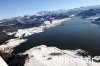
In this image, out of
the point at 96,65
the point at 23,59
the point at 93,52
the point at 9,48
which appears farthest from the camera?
the point at 9,48

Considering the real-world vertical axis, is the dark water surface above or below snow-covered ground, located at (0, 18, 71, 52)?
above

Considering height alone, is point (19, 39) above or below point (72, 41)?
below

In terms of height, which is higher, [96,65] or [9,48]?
[96,65]

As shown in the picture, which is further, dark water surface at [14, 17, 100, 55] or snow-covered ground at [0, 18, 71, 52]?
snow-covered ground at [0, 18, 71, 52]

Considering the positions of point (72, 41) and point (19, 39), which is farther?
point (19, 39)

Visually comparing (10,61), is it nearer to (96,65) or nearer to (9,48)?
(96,65)

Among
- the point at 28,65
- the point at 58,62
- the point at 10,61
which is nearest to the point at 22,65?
the point at 28,65

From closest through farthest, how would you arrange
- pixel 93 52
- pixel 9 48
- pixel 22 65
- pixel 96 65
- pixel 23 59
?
pixel 96 65
pixel 22 65
pixel 23 59
pixel 93 52
pixel 9 48

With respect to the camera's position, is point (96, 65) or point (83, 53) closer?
point (96, 65)

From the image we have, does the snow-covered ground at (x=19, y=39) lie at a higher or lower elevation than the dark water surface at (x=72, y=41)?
lower

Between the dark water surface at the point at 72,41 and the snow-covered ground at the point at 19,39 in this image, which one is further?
the snow-covered ground at the point at 19,39
